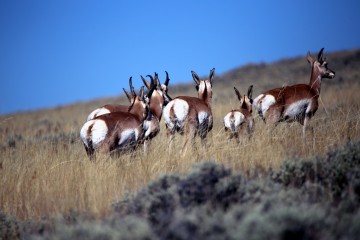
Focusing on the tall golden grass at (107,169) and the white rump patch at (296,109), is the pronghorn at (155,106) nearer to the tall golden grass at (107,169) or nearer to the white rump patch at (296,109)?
the tall golden grass at (107,169)

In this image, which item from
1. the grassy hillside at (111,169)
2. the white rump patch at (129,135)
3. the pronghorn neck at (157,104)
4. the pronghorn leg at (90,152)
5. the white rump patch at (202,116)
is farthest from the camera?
the pronghorn neck at (157,104)

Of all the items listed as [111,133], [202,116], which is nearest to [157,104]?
[202,116]

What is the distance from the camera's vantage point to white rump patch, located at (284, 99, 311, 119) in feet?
33.7

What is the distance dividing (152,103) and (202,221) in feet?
23.1

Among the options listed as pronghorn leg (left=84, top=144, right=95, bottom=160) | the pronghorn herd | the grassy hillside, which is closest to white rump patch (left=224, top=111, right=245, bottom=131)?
the pronghorn herd

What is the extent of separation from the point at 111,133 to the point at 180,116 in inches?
76.0

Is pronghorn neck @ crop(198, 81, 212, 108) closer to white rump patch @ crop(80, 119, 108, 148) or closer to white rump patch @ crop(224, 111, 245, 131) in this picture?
white rump patch @ crop(224, 111, 245, 131)

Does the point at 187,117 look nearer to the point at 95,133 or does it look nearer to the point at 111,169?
the point at 95,133

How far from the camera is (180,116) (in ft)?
30.3

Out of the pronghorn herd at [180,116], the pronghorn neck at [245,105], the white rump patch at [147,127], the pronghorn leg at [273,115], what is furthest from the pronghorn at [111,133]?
the pronghorn neck at [245,105]

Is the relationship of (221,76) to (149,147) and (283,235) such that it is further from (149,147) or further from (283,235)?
(283,235)

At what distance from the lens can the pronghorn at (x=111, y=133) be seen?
25.1ft

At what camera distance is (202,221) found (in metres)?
3.94

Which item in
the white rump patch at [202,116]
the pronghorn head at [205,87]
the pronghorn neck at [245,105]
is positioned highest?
the pronghorn head at [205,87]
